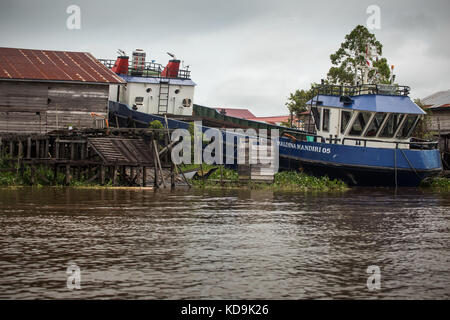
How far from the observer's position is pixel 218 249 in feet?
39.7

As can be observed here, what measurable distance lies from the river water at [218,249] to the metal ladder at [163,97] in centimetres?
1910

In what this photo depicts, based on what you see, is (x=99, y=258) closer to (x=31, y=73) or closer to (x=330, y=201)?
(x=330, y=201)

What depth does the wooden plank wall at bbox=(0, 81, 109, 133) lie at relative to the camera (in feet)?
104

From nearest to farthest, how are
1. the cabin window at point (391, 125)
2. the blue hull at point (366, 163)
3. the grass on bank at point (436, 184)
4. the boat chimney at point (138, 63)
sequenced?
1. the blue hull at point (366, 163)
2. the cabin window at point (391, 125)
3. the grass on bank at point (436, 184)
4. the boat chimney at point (138, 63)

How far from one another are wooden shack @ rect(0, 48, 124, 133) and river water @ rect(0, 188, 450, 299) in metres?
11.7

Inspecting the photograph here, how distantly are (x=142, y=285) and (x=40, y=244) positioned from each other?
3723mm

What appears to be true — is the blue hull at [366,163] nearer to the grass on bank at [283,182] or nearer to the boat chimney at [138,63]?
the grass on bank at [283,182]

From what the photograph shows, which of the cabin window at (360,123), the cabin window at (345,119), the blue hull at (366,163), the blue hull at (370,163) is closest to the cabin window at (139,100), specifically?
the blue hull at (366,163)

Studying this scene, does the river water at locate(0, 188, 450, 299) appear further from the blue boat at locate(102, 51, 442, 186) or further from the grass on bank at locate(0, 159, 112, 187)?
the blue boat at locate(102, 51, 442, 186)

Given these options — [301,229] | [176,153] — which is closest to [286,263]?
[301,229]

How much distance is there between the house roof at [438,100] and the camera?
4762cm

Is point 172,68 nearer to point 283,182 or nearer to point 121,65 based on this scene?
point 121,65

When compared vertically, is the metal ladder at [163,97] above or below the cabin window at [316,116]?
above

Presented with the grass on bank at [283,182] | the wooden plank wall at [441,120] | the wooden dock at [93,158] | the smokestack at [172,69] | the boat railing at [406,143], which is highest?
the smokestack at [172,69]
